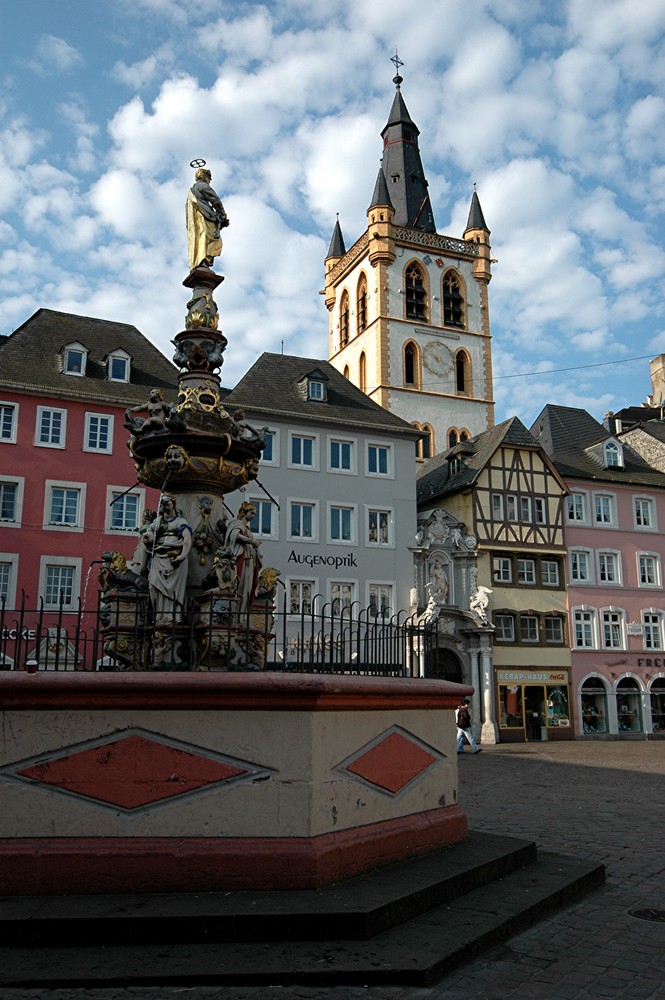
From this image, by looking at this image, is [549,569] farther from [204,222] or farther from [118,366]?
[204,222]

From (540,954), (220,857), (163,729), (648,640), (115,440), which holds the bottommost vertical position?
(540,954)

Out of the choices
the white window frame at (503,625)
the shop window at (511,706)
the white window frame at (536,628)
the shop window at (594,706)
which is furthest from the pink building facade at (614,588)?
the white window frame at (503,625)

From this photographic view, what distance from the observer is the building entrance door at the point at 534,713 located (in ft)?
126

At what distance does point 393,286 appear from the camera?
62031mm

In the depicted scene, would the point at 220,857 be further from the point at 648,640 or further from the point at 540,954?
the point at 648,640

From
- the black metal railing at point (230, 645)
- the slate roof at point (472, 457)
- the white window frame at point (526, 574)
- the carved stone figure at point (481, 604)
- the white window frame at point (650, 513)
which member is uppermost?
the slate roof at point (472, 457)

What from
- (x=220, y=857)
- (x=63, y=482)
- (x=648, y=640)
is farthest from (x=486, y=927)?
(x=648, y=640)

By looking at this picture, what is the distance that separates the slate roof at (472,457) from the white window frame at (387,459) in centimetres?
399

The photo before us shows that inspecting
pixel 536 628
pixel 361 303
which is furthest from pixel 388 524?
pixel 361 303

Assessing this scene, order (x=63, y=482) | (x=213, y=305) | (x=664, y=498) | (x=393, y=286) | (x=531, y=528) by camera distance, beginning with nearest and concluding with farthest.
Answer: (x=213, y=305), (x=63, y=482), (x=531, y=528), (x=664, y=498), (x=393, y=286)

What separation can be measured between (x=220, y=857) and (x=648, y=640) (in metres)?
39.3

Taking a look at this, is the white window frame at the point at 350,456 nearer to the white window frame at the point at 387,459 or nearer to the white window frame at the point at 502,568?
the white window frame at the point at 387,459

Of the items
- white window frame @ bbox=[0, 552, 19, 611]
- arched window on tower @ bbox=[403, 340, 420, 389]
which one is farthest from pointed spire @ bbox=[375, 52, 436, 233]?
white window frame @ bbox=[0, 552, 19, 611]

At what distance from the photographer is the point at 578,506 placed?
42.8 m
